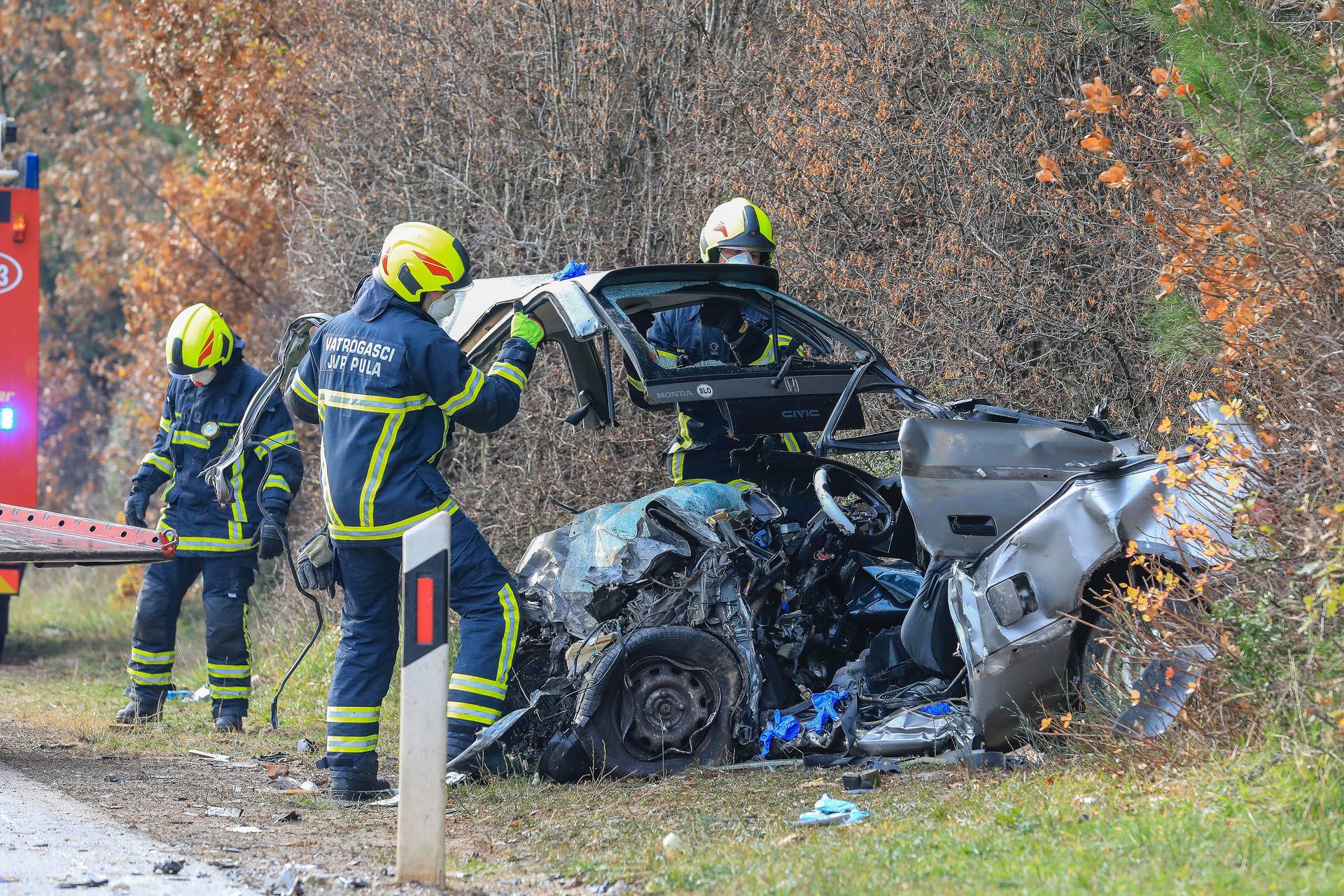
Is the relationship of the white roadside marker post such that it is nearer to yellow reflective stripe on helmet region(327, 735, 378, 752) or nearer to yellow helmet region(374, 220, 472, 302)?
yellow reflective stripe on helmet region(327, 735, 378, 752)

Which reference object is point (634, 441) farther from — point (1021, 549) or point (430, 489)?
point (1021, 549)

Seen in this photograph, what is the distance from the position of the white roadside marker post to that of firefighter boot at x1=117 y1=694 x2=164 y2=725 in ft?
13.7

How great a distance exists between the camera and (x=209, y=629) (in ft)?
25.4

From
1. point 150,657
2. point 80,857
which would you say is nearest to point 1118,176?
point 80,857

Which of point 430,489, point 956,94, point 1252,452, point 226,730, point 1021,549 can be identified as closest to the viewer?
point 1252,452

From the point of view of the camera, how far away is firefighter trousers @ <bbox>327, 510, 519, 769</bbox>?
554 cm

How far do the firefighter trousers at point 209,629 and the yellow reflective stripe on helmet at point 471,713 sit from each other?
2.58 meters

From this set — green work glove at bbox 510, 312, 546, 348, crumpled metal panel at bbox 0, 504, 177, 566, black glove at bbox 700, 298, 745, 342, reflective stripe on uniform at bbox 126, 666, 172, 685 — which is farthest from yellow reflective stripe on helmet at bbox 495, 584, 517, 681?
reflective stripe on uniform at bbox 126, 666, 172, 685

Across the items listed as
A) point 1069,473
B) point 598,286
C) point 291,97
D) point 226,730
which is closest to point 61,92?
point 291,97

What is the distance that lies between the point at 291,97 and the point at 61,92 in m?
10.3

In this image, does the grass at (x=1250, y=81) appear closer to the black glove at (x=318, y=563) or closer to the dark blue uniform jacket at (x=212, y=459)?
the black glove at (x=318, y=563)

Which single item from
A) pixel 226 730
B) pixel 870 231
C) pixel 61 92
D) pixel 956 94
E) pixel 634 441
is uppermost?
pixel 61 92

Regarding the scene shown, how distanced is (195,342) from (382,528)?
8.87 ft

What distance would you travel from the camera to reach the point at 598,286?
5812mm
